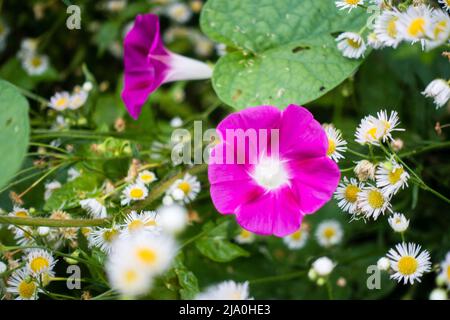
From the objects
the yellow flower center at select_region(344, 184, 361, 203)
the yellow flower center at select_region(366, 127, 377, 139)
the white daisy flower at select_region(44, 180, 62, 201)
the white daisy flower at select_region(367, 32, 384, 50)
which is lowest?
the yellow flower center at select_region(344, 184, 361, 203)

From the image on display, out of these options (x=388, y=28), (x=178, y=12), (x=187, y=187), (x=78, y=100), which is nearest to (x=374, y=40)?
(x=388, y=28)

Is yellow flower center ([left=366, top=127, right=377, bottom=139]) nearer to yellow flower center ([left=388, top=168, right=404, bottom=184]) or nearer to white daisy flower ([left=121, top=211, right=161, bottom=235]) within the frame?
yellow flower center ([left=388, top=168, right=404, bottom=184])

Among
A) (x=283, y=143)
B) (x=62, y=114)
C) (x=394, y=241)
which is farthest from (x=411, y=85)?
(x=62, y=114)

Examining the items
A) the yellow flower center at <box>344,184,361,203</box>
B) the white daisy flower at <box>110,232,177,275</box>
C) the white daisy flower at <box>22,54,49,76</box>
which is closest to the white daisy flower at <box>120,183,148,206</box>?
the white daisy flower at <box>110,232,177,275</box>

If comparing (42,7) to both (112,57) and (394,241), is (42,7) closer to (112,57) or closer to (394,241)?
(112,57)

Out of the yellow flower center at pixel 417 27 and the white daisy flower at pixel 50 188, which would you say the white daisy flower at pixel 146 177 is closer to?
the white daisy flower at pixel 50 188

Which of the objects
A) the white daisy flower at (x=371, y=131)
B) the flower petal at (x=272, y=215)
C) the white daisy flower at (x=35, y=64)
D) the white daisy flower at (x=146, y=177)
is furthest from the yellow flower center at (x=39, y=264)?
the white daisy flower at (x=35, y=64)
